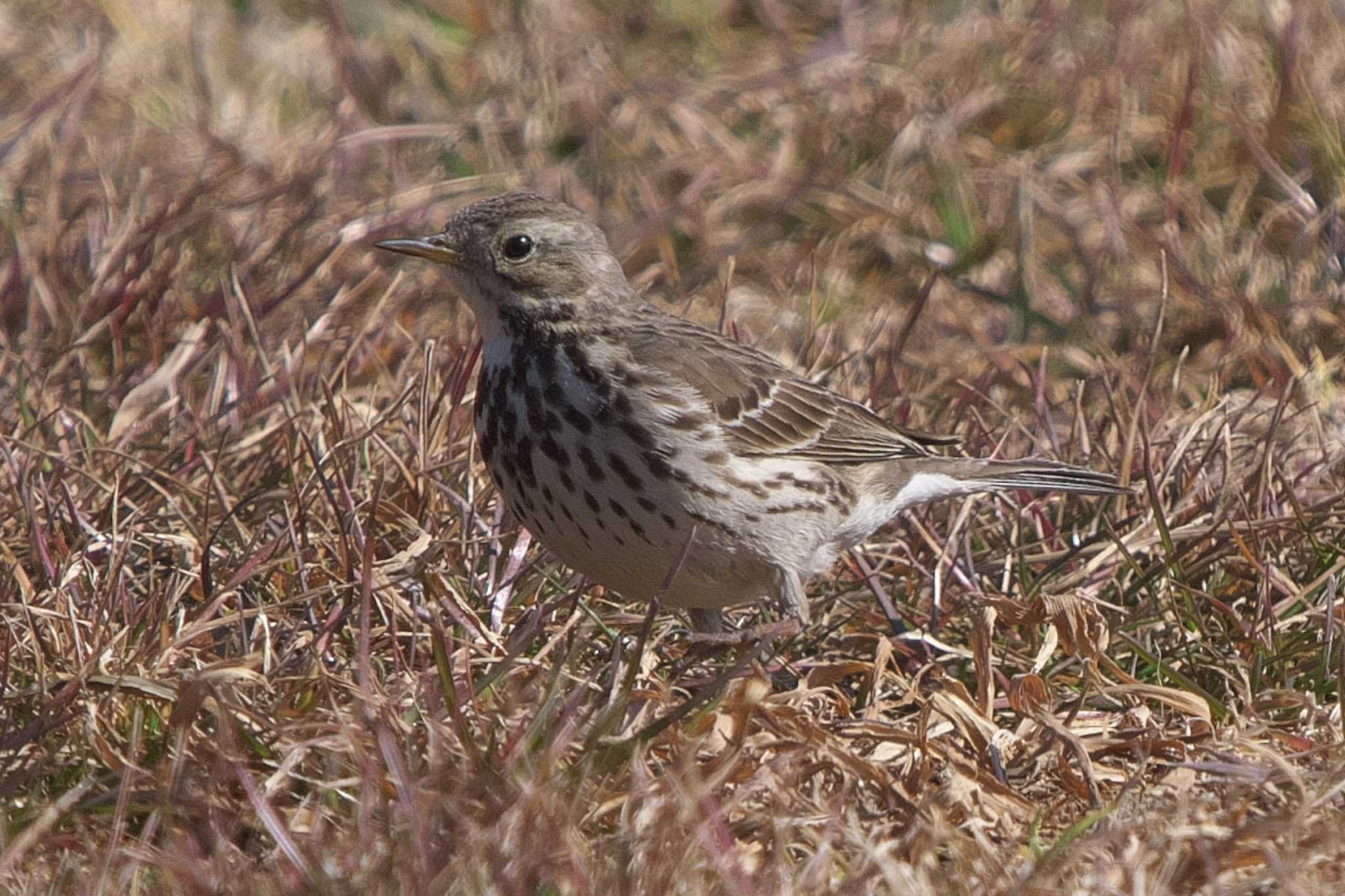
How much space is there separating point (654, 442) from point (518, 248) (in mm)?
774

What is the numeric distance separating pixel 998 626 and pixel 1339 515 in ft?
3.19

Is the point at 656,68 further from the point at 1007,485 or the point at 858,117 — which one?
the point at 1007,485

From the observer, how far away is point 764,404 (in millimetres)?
5121

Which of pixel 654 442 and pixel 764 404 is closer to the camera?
pixel 654 442

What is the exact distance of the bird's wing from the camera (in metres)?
4.93

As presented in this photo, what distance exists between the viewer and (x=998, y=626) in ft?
16.3

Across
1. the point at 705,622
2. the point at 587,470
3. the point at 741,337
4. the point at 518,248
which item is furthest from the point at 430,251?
the point at 741,337

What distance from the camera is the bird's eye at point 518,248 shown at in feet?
16.7

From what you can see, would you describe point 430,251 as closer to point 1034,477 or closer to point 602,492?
point 602,492

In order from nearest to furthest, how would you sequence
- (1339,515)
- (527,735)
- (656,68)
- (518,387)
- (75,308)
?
(527,735) → (518,387) → (1339,515) → (75,308) → (656,68)

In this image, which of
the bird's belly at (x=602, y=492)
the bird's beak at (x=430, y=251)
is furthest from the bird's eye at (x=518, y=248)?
the bird's belly at (x=602, y=492)

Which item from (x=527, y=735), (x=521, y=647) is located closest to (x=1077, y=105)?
(x=521, y=647)

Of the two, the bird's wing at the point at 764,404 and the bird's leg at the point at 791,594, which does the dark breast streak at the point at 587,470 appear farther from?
the bird's leg at the point at 791,594

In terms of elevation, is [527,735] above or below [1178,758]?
above
